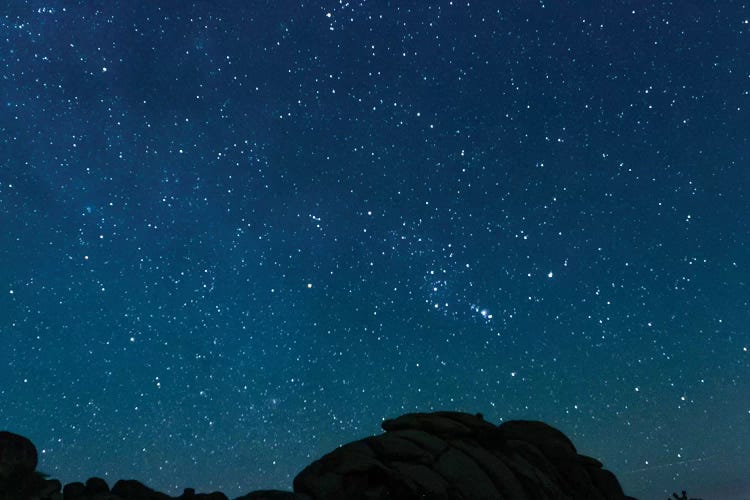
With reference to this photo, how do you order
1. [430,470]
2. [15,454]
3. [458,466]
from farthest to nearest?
1. [458,466]
2. [430,470]
3. [15,454]

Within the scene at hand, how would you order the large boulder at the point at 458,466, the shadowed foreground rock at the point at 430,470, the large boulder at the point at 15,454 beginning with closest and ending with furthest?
the large boulder at the point at 15,454 → the shadowed foreground rock at the point at 430,470 → the large boulder at the point at 458,466

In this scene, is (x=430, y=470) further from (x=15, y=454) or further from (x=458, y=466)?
(x=15, y=454)

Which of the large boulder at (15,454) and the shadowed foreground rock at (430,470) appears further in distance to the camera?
the shadowed foreground rock at (430,470)

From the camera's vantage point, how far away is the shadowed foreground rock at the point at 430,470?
8.39 meters

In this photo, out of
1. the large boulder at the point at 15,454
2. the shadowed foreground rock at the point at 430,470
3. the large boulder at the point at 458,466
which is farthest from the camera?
the large boulder at the point at 458,466

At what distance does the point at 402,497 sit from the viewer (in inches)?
488

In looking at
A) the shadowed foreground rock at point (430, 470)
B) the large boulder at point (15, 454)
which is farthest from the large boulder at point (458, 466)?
the large boulder at point (15, 454)

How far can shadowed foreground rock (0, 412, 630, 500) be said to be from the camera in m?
8.39

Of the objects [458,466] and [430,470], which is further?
[458,466]

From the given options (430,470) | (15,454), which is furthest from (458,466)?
(15,454)

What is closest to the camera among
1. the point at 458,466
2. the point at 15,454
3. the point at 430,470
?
the point at 15,454

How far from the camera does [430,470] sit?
1377 cm

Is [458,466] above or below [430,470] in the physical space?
above

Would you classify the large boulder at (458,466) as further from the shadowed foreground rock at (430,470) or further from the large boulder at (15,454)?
the large boulder at (15,454)
